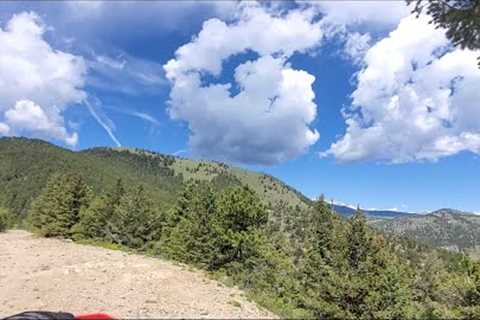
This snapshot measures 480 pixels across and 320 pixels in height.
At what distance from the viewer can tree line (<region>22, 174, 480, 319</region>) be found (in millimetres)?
23109

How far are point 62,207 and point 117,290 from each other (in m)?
45.1

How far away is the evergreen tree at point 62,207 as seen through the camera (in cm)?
6175

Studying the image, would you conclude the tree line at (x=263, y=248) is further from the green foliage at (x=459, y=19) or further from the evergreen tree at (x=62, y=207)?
the green foliage at (x=459, y=19)

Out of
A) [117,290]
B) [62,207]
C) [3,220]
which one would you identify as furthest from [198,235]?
[3,220]

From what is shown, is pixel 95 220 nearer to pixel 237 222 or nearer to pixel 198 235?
pixel 198 235

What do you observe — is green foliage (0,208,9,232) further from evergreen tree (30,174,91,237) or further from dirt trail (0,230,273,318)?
dirt trail (0,230,273,318)

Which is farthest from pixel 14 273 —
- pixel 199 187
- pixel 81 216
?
pixel 81 216

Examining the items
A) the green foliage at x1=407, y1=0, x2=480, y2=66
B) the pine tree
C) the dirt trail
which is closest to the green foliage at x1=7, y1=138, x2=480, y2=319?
the pine tree

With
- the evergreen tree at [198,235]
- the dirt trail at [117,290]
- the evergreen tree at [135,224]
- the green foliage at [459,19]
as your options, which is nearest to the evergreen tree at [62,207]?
the evergreen tree at [135,224]

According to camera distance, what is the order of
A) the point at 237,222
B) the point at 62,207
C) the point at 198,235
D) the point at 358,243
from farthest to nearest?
1. the point at 62,207
2. the point at 198,235
3. the point at 237,222
4. the point at 358,243

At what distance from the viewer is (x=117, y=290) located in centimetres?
2088

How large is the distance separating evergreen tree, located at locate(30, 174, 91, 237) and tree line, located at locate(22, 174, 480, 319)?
0.13 m

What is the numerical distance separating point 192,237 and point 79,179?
3123 cm

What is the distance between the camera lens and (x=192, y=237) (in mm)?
40688
